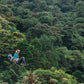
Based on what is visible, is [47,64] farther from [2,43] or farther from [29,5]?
[29,5]

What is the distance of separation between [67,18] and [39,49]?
15.8m

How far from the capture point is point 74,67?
15.9 m

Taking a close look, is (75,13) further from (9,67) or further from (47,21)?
(9,67)

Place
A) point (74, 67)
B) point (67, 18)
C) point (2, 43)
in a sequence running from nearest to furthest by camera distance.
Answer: point (2, 43), point (74, 67), point (67, 18)

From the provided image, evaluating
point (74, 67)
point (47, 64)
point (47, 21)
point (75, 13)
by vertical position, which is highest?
point (75, 13)

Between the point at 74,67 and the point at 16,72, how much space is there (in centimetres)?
721

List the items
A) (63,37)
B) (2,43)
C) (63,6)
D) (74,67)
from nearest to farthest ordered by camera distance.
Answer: (2,43)
(74,67)
(63,37)
(63,6)

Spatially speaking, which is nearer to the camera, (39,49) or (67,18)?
(39,49)

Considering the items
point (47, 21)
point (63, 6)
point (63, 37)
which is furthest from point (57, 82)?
point (63, 6)

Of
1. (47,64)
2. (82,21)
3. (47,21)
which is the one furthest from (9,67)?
(82,21)

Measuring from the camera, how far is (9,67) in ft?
36.4

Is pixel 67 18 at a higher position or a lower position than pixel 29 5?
lower

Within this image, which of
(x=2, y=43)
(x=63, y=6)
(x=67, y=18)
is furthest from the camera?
(x=63, y=6)

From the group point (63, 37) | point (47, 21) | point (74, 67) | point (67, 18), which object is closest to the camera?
point (74, 67)
